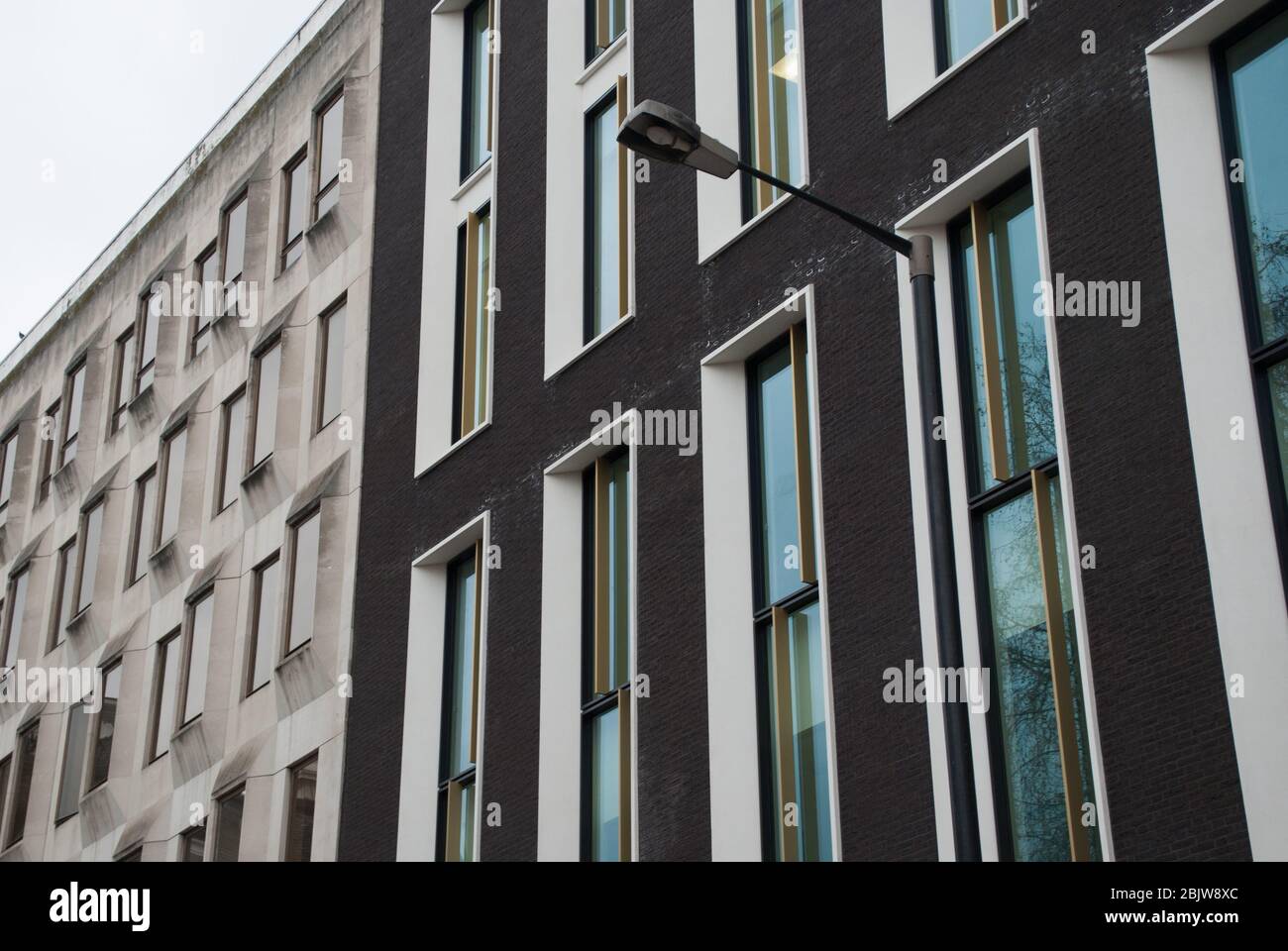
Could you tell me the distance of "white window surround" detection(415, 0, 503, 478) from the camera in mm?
27109

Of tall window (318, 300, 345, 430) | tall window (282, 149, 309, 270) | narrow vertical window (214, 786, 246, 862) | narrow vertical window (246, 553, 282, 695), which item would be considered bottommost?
narrow vertical window (214, 786, 246, 862)

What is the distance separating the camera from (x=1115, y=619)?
1580cm

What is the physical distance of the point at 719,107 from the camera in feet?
75.0

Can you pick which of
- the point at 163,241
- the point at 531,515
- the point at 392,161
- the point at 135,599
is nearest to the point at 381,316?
the point at 392,161

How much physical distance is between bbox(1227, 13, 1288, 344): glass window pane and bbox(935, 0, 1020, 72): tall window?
123 inches

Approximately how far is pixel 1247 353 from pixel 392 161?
17755 mm

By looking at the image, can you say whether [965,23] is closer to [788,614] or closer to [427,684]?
[788,614]

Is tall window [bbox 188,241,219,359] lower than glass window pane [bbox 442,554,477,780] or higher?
higher

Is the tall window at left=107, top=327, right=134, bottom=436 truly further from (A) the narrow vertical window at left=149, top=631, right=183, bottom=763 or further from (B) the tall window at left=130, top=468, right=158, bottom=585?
(A) the narrow vertical window at left=149, top=631, right=183, bottom=763

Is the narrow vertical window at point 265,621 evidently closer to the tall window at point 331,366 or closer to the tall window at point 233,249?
the tall window at point 331,366

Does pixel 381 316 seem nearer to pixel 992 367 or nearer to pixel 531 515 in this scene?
pixel 531 515

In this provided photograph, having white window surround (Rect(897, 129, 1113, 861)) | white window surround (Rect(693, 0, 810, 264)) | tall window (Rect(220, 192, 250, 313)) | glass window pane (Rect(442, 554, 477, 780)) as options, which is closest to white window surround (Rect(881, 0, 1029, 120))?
white window surround (Rect(693, 0, 810, 264))

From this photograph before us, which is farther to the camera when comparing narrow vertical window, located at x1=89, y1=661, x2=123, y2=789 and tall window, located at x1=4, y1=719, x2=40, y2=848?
tall window, located at x1=4, y1=719, x2=40, y2=848

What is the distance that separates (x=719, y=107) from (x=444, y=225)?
6.83m
